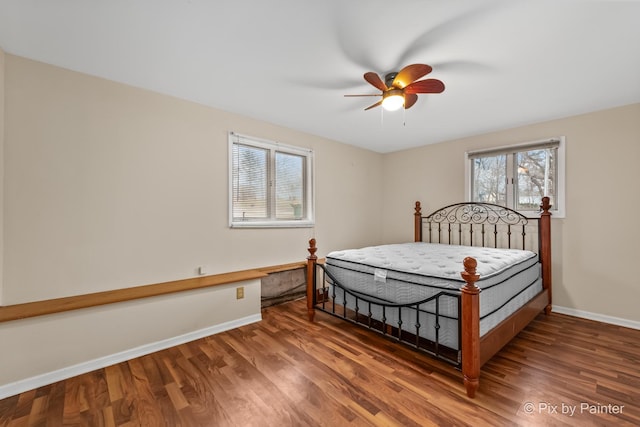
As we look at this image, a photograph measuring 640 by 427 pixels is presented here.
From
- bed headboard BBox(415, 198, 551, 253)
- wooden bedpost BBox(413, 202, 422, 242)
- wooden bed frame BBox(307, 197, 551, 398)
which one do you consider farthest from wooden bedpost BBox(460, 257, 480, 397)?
wooden bedpost BBox(413, 202, 422, 242)

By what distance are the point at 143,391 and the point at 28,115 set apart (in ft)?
7.48

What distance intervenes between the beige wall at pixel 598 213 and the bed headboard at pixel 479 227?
30cm

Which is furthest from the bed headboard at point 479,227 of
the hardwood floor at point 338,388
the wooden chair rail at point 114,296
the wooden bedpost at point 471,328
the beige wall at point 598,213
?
the wooden chair rail at point 114,296

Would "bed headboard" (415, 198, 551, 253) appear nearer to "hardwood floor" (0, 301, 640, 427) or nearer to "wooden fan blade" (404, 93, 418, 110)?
"hardwood floor" (0, 301, 640, 427)

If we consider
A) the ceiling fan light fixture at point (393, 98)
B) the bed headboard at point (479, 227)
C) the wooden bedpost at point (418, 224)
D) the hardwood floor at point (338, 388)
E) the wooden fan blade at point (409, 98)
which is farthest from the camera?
the wooden bedpost at point (418, 224)

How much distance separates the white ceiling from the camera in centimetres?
164

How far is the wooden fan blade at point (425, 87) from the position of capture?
2.11 meters

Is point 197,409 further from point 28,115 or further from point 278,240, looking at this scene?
point 28,115

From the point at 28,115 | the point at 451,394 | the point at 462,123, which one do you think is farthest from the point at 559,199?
the point at 28,115

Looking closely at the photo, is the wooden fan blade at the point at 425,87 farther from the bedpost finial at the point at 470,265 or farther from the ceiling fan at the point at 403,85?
the bedpost finial at the point at 470,265

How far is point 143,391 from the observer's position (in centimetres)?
188

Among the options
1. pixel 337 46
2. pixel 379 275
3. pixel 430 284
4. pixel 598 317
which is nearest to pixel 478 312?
pixel 430 284

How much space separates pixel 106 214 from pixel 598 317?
522 cm

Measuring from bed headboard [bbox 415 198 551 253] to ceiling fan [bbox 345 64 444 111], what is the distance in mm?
2307
